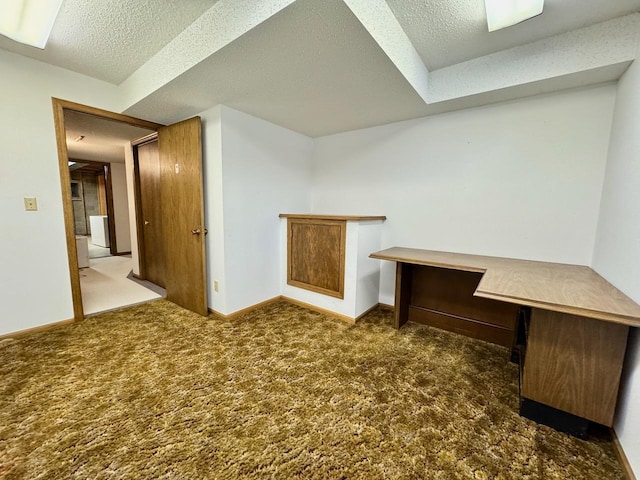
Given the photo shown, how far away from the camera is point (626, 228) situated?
4.68 ft

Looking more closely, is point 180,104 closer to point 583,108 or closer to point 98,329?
point 98,329

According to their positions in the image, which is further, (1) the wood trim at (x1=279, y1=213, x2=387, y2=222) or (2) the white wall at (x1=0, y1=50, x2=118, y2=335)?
(1) the wood trim at (x1=279, y1=213, x2=387, y2=222)

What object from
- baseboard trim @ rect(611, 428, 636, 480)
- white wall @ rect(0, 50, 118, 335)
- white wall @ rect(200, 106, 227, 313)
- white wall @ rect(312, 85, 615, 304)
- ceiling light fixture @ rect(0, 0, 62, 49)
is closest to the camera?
baseboard trim @ rect(611, 428, 636, 480)

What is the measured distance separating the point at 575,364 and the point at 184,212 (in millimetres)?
3198

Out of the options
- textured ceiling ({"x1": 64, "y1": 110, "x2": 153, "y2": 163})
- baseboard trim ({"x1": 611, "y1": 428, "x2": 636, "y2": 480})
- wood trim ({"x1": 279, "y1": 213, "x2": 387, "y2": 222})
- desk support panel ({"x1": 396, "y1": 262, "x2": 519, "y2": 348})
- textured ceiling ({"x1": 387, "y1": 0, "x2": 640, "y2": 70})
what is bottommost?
baseboard trim ({"x1": 611, "y1": 428, "x2": 636, "y2": 480})

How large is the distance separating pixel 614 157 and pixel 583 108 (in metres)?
0.48

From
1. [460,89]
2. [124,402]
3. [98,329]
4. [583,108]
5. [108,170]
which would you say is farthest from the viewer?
[108,170]

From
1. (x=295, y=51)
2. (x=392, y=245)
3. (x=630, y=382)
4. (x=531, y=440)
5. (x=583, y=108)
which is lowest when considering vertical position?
(x=531, y=440)

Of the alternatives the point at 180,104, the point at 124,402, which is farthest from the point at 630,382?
the point at 180,104

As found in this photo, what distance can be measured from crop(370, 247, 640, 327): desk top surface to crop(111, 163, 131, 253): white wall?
6307mm

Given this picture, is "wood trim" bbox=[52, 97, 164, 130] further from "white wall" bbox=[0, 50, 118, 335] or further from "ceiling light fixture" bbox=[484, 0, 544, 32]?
"ceiling light fixture" bbox=[484, 0, 544, 32]

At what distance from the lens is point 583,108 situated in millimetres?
1938

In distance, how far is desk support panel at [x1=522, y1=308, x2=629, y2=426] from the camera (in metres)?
1.24

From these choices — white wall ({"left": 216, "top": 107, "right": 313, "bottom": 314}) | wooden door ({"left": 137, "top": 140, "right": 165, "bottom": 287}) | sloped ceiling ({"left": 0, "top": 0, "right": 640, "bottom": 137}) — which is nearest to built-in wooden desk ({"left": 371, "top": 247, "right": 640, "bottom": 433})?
sloped ceiling ({"left": 0, "top": 0, "right": 640, "bottom": 137})
